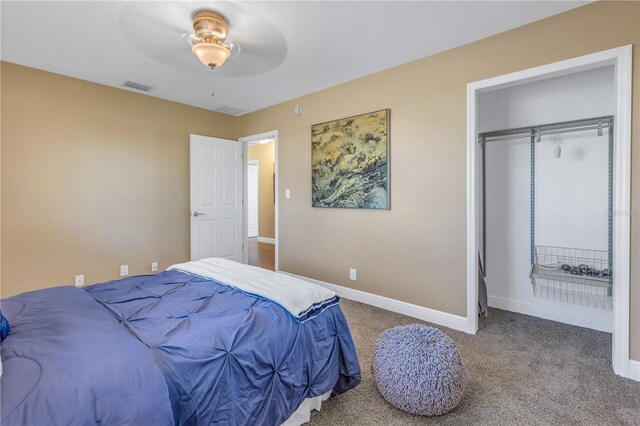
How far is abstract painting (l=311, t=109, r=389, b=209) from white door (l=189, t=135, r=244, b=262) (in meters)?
1.51

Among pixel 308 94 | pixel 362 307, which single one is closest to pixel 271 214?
pixel 308 94

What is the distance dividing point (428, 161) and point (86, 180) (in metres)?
3.68

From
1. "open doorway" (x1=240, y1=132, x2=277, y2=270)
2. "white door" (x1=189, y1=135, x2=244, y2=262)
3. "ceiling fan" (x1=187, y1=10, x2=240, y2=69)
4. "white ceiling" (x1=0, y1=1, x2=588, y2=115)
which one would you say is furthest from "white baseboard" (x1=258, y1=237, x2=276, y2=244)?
"ceiling fan" (x1=187, y1=10, x2=240, y2=69)

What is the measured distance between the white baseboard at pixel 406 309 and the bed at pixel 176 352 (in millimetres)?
1392

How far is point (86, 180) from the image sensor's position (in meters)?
3.45

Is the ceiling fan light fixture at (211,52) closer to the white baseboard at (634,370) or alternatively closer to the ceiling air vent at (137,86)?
the ceiling air vent at (137,86)

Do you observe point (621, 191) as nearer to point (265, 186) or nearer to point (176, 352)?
point (176, 352)

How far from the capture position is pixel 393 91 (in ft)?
10.3

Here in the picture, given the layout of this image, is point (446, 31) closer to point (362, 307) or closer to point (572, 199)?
point (572, 199)

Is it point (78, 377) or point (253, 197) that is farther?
point (253, 197)

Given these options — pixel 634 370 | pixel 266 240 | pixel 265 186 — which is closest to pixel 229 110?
pixel 265 186

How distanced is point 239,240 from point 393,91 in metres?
3.14

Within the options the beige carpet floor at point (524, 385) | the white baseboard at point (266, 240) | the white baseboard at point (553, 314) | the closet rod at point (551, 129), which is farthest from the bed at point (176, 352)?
the white baseboard at point (266, 240)

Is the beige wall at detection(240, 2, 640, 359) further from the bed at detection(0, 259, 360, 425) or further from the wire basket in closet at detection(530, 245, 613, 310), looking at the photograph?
the bed at detection(0, 259, 360, 425)
